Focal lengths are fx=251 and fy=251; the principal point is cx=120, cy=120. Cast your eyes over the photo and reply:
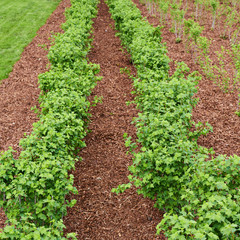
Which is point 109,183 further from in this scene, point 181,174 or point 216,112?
point 216,112

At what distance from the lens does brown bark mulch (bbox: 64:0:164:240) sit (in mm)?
4484

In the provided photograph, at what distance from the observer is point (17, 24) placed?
13008mm

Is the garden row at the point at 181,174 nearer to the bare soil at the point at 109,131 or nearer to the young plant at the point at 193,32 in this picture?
the bare soil at the point at 109,131

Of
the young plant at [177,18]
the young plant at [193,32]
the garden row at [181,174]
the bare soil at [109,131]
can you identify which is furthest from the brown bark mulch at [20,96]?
the young plant at [177,18]

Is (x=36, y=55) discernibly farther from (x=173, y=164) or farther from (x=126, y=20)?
(x=173, y=164)

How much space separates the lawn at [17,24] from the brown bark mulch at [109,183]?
437 centimetres

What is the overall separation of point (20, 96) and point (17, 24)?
22.7ft

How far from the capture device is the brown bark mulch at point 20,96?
260 inches

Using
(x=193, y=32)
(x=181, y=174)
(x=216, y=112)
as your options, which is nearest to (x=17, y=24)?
(x=193, y=32)

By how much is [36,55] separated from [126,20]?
13.1ft

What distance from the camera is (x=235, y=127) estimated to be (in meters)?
6.40

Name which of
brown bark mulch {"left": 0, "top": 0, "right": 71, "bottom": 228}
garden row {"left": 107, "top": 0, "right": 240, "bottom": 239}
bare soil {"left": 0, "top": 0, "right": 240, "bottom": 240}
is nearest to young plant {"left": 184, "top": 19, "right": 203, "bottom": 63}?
bare soil {"left": 0, "top": 0, "right": 240, "bottom": 240}

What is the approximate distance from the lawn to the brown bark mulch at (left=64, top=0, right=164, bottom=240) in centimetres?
437

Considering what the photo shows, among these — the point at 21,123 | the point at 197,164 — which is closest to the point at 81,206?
the point at 197,164
